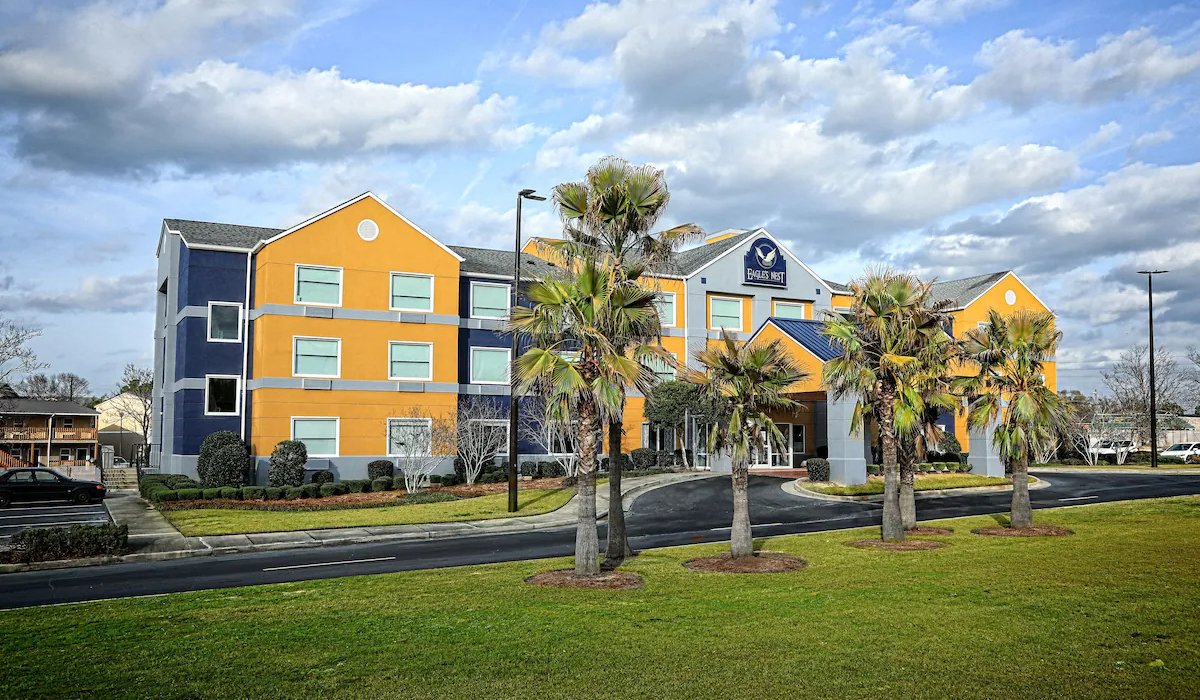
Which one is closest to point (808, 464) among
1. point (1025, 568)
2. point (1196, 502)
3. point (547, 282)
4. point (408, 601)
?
point (1196, 502)

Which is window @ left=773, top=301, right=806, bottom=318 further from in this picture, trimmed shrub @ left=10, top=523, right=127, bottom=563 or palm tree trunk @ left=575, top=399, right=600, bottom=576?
trimmed shrub @ left=10, top=523, right=127, bottom=563

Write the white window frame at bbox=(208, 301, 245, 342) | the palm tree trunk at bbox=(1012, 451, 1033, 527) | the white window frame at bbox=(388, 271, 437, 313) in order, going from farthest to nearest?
the white window frame at bbox=(388, 271, 437, 313), the white window frame at bbox=(208, 301, 245, 342), the palm tree trunk at bbox=(1012, 451, 1033, 527)

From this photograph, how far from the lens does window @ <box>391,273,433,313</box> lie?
40.0 meters

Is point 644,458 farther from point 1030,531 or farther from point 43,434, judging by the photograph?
point 43,434

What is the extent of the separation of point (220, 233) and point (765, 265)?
2908cm

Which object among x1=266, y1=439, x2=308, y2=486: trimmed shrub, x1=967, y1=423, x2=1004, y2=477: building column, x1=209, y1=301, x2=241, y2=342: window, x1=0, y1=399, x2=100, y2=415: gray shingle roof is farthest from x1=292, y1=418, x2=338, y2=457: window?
x1=0, y1=399, x2=100, y2=415: gray shingle roof

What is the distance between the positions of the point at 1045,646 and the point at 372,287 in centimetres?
3354

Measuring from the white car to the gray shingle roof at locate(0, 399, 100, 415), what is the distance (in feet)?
257

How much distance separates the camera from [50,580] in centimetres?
1761

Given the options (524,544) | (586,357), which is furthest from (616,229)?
(524,544)

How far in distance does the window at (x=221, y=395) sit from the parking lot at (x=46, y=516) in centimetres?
583

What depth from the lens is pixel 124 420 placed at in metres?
84.8

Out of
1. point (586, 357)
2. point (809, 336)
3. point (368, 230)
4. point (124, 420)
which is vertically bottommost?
point (124, 420)

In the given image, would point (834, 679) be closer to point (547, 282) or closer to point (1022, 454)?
point (547, 282)
